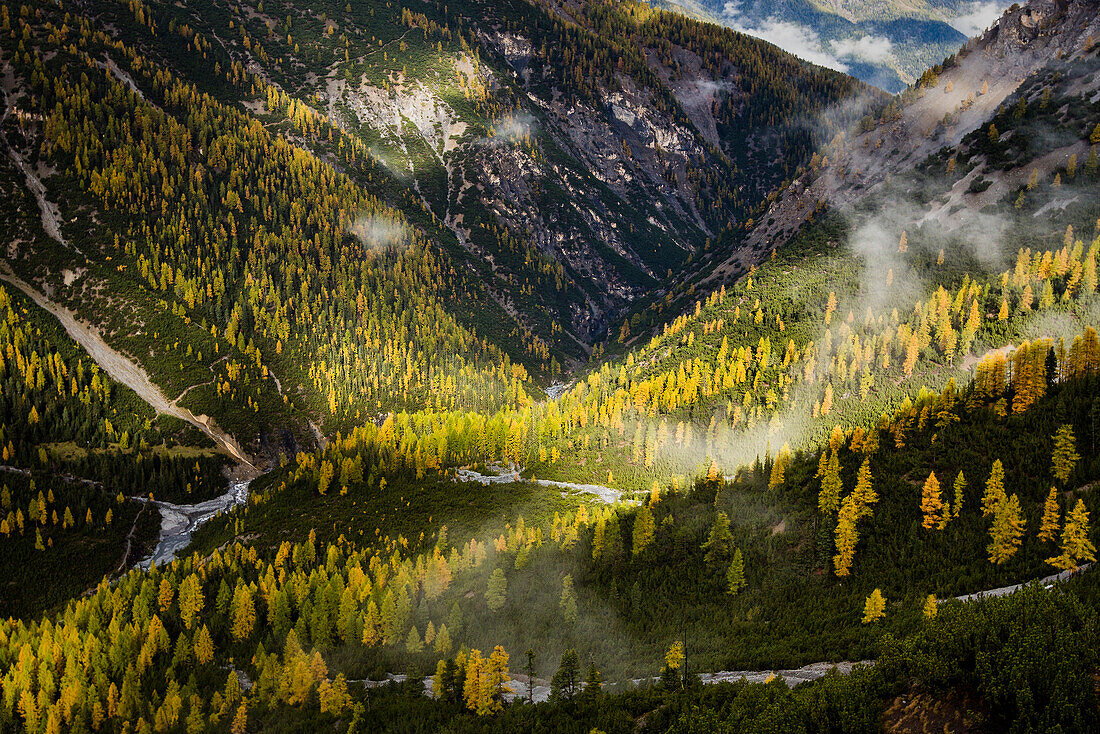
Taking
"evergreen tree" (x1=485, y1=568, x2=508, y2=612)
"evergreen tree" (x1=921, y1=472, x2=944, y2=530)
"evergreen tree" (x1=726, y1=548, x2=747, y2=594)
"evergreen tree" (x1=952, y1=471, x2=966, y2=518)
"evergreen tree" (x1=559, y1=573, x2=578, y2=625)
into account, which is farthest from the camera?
"evergreen tree" (x1=485, y1=568, x2=508, y2=612)

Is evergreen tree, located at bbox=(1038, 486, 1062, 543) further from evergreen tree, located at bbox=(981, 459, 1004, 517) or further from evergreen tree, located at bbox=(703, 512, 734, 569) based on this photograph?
evergreen tree, located at bbox=(703, 512, 734, 569)

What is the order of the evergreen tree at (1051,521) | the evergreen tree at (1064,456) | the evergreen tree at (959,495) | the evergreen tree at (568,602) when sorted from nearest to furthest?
the evergreen tree at (1051,521) → the evergreen tree at (1064,456) → the evergreen tree at (959,495) → the evergreen tree at (568,602)

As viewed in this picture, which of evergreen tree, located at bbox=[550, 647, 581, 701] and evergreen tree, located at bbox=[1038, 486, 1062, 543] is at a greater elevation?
evergreen tree, located at bbox=[1038, 486, 1062, 543]

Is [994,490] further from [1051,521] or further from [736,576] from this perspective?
[736,576]

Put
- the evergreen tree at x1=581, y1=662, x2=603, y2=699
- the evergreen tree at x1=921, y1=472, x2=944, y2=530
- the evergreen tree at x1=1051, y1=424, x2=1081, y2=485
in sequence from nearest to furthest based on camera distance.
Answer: the evergreen tree at x1=581, y1=662, x2=603, y2=699 < the evergreen tree at x1=1051, y1=424, x2=1081, y2=485 < the evergreen tree at x1=921, y1=472, x2=944, y2=530

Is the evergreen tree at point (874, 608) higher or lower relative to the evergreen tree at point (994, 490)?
lower

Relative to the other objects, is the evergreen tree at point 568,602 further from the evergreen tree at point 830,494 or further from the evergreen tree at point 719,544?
the evergreen tree at point 830,494

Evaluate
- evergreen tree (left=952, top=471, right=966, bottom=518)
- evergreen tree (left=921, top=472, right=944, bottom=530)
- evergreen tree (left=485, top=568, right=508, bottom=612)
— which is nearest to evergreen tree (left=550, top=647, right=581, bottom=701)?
evergreen tree (left=485, top=568, right=508, bottom=612)

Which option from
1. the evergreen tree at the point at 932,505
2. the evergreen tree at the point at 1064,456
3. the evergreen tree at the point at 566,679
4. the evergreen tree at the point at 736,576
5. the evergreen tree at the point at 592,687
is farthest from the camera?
the evergreen tree at the point at 736,576

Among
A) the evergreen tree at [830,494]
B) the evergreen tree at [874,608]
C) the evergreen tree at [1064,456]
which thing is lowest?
the evergreen tree at [874,608]

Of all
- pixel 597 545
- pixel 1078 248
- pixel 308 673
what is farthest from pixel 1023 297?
pixel 308 673

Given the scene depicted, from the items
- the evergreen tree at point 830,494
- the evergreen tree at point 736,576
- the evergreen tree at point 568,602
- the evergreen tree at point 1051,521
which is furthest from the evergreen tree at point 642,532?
the evergreen tree at point 1051,521
